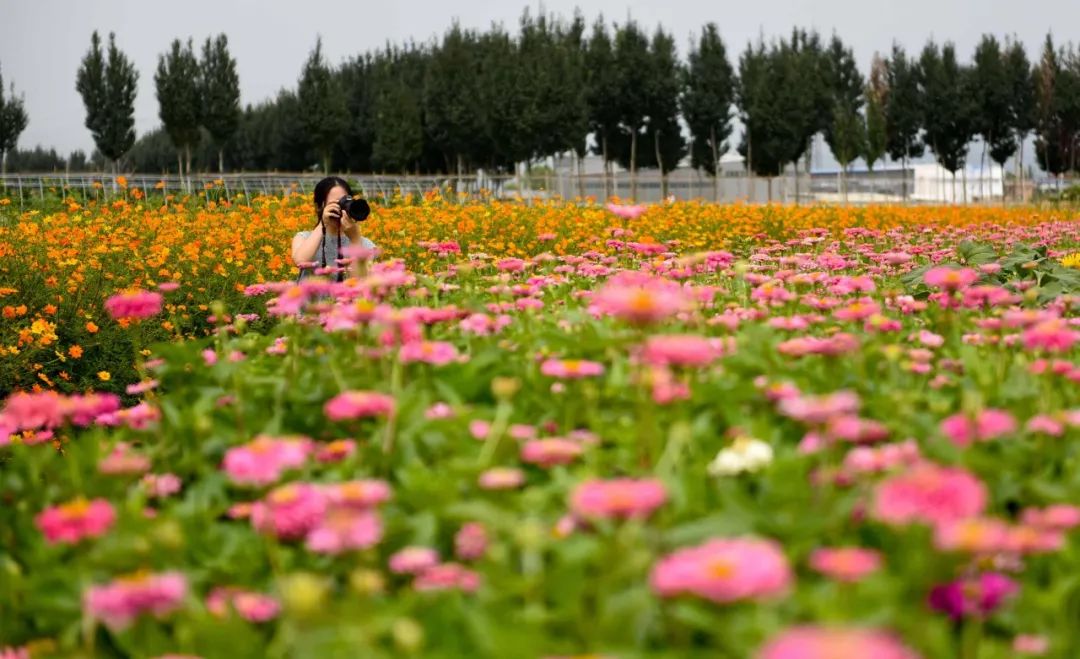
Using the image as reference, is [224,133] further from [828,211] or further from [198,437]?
[198,437]

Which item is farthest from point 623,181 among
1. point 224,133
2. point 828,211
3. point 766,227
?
point 766,227

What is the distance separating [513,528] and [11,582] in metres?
0.81

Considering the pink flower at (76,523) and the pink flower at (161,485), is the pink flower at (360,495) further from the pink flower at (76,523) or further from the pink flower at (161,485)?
the pink flower at (161,485)

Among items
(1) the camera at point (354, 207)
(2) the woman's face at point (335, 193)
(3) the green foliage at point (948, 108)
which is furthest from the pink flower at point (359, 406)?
(3) the green foliage at point (948, 108)

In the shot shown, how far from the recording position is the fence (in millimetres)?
24766

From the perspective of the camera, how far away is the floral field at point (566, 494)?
1298mm

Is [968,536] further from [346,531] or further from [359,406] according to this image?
[359,406]

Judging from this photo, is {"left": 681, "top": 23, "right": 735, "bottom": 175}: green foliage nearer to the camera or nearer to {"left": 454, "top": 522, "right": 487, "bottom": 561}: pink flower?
the camera

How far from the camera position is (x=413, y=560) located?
59.8 inches

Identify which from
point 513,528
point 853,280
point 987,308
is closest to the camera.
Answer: point 513,528

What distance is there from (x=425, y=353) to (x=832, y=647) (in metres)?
1.42

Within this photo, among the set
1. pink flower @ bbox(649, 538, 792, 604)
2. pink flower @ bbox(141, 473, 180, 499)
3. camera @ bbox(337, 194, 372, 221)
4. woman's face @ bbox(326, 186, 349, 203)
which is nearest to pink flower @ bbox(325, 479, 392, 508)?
pink flower @ bbox(649, 538, 792, 604)

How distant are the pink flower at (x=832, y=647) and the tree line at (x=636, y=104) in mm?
31879

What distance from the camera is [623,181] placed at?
42375mm
